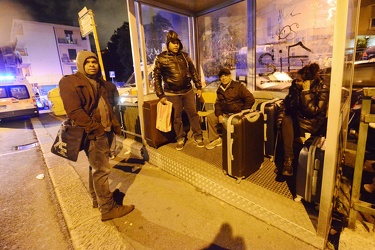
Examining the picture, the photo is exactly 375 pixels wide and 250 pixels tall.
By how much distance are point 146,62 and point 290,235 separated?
395 cm

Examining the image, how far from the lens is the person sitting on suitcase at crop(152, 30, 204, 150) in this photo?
11.6 feet

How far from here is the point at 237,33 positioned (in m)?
4.53

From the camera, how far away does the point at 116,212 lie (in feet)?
8.10

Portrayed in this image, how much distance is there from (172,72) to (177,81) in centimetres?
18

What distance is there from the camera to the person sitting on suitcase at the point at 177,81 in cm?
354

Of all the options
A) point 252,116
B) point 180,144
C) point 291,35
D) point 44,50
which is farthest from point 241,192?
point 44,50

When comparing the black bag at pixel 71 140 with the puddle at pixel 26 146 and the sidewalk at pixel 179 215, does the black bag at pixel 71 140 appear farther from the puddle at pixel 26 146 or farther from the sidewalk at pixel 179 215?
the puddle at pixel 26 146

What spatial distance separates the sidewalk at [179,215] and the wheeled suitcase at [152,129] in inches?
16.6

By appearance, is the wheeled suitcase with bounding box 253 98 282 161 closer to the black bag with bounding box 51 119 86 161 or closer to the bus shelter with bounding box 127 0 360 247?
the bus shelter with bounding box 127 0 360 247

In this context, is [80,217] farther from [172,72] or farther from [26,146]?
[26,146]

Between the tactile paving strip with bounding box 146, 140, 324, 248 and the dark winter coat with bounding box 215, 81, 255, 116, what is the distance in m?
0.80

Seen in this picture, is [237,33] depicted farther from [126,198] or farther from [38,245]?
[38,245]

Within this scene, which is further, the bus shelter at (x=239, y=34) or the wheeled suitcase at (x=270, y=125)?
the bus shelter at (x=239, y=34)

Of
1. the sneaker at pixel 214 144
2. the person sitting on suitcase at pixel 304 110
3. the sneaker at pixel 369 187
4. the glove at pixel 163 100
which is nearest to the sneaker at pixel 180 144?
the sneaker at pixel 214 144
